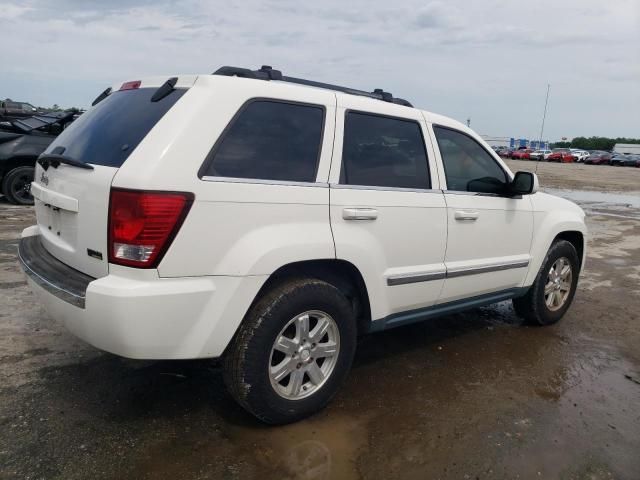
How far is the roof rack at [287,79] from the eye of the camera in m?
2.99

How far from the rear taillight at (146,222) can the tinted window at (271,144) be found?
0.25 meters

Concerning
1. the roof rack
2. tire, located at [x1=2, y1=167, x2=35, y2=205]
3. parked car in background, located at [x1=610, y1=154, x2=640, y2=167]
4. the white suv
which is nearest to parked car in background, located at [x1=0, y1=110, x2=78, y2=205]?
tire, located at [x1=2, y1=167, x2=35, y2=205]

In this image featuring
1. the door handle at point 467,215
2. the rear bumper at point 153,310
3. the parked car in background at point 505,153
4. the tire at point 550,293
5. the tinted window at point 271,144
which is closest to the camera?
the rear bumper at point 153,310

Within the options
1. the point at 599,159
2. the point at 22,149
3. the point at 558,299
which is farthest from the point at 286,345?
the point at 599,159

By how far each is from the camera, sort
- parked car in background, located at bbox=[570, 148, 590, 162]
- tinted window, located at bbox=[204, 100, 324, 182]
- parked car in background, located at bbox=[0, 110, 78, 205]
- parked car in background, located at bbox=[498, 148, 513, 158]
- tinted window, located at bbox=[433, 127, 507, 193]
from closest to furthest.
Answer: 1. tinted window, located at bbox=[204, 100, 324, 182]
2. tinted window, located at bbox=[433, 127, 507, 193]
3. parked car in background, located at bbox=[0, 110, 78, 205]
4. parked car in background, located at bbox=[570, 148, 590, 162]
5. parked car in background, located at bbox=[498, 148, 513, 158]

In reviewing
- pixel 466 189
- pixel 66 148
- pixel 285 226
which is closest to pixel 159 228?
pixel 285 226

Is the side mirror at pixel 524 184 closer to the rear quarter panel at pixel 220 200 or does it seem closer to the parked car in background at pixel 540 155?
the rear quarter panel at pixel 220 200

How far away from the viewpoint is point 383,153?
341cm

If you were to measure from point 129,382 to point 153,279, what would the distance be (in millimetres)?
1288

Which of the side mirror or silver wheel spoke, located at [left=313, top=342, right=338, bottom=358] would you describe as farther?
the side mirror

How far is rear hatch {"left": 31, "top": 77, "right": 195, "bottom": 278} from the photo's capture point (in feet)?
8.52

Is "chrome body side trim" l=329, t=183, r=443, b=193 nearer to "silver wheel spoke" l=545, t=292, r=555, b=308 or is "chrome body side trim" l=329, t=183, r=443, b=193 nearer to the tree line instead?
"silver wheel spoke" l=545, t=292, r=555, b=308

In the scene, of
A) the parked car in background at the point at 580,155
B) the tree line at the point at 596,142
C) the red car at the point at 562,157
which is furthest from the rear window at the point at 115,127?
the tree line at the point at 596,142

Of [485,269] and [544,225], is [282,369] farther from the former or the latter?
[544,225]
